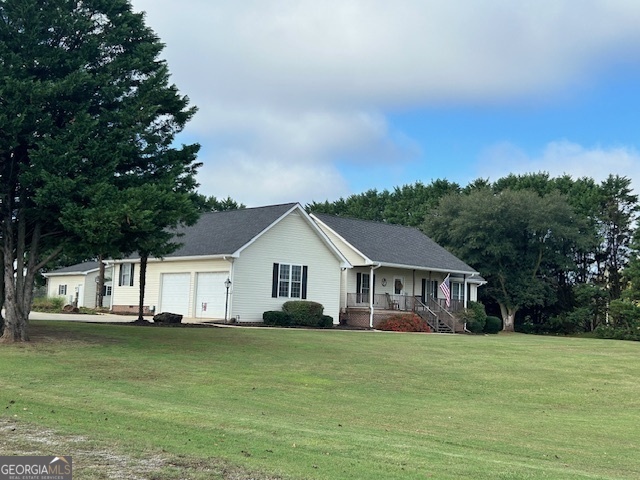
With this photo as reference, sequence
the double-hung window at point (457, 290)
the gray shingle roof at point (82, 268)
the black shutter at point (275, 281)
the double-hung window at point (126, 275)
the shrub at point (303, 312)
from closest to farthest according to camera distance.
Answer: the shrub at point (303, 312) < the black shutter at point (275, 281) < the double-hung window at point (126, 275) < the double-hung window at point (457, 290) < the gray shingle roof at point (82, 268)

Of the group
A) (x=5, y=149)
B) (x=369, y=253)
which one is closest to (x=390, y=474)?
(x=5, y=149)

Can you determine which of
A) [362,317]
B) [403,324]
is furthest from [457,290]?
[362,317]

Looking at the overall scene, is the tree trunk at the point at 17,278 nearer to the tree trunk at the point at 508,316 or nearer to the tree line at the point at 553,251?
the tree line at the point at 553,251

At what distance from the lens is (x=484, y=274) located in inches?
1976

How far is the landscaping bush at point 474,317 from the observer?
38781 millimetres

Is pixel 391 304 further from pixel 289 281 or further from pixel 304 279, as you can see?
pixel 289 281

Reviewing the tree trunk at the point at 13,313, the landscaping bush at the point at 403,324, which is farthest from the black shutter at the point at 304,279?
the tree trunk at the point at 13,313

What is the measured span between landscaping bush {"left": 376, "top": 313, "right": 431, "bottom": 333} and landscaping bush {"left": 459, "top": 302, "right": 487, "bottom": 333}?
11.9 feet

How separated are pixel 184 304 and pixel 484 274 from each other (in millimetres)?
24655

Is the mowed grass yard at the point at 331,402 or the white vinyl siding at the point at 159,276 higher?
the white vinyl siding at the point at 159,276

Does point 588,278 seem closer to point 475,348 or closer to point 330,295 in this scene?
point 330,295

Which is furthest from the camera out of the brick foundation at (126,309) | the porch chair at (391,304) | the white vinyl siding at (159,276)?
the porch chair at (391,304)

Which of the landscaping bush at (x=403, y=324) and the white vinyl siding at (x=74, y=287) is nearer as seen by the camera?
the landscaping bush at (x=403, y=324)

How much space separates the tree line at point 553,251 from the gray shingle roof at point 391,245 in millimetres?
6805
